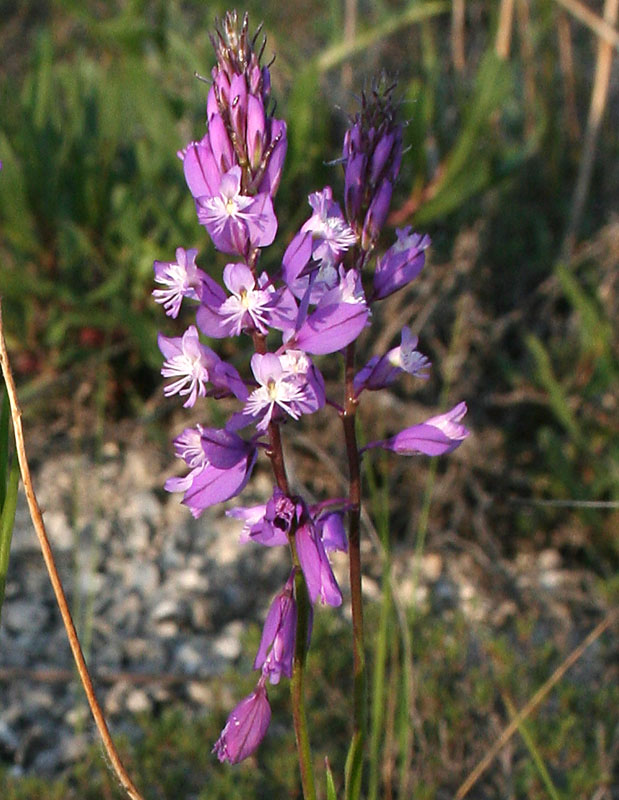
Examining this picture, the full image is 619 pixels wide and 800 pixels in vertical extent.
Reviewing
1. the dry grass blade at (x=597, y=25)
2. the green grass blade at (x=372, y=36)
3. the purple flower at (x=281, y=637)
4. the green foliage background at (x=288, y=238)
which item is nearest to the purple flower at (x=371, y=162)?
the purple flower at (x=281, y=637)

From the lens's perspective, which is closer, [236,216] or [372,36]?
[236,216]

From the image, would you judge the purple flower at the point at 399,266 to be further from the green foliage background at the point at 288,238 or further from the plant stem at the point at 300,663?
the green foliage background at the point at 288,238

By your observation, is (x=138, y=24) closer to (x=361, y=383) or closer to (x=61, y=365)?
(x=61, y=365)

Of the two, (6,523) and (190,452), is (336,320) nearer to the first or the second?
(190,452)

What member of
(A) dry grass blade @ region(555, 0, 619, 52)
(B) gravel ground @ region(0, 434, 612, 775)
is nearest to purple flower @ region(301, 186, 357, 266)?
(B) gravel ground @ region(0, 434, 612, 775)

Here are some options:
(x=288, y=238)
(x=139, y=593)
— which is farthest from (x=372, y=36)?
(x=139, y=593)

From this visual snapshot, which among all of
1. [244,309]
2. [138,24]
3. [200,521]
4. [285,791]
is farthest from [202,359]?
[138,24]
